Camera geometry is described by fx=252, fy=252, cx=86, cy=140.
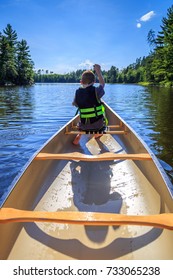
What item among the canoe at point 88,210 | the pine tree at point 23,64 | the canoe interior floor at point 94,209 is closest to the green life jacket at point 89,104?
the canoe at point 88,210

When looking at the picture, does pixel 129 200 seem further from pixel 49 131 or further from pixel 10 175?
pixel 49 131

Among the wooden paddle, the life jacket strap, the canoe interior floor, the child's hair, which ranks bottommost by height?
the canoe interior floor

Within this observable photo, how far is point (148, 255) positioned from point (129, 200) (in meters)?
0.93

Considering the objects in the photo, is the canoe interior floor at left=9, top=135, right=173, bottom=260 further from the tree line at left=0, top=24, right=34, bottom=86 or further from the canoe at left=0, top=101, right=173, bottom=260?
the tree line at left=0, top=24, right=34, bottom=86

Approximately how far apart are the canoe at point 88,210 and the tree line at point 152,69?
144ft

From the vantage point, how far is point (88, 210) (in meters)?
3.07

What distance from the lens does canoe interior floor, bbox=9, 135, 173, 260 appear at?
7.80 feet

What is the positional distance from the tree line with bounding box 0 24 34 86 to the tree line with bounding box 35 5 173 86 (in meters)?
32.1

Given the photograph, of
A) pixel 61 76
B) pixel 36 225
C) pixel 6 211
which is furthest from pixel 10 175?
pixel 61 76

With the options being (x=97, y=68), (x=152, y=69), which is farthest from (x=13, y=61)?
(x=97, y=68)

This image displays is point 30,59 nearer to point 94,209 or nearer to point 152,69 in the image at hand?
point 152,69

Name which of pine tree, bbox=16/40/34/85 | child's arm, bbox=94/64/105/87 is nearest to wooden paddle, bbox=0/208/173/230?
child's arm, bbox=94/64/105/87

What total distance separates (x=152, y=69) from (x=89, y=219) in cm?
6497

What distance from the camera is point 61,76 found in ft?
630
